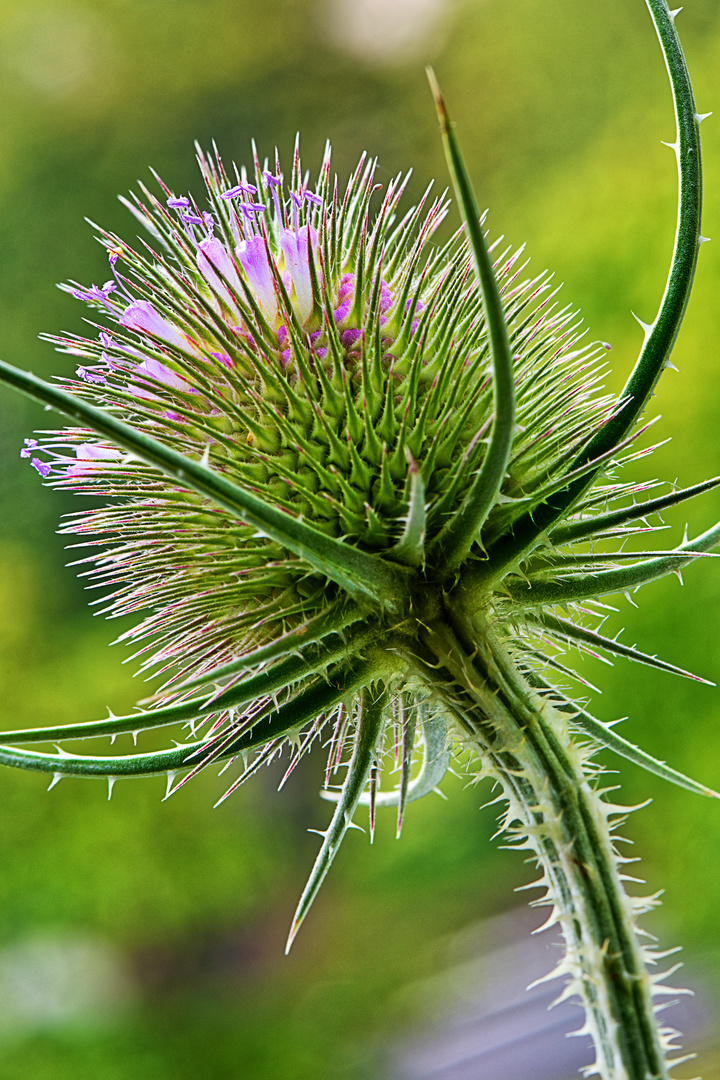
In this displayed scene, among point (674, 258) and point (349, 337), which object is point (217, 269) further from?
point (674, 258)

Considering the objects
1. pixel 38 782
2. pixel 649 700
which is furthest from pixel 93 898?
pixel 649 700

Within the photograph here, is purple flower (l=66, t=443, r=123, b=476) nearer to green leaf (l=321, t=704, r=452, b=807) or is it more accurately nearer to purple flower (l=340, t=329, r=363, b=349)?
purple flower (l=340, t=329, r=363, b=349)

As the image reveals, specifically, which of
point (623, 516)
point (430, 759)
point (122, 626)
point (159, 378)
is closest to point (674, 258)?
point (623, 516)

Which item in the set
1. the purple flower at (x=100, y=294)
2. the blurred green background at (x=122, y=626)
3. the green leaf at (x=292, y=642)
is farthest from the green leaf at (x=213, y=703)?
the blurred green background at (x=122, y=626)

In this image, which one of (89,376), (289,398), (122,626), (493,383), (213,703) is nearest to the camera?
(493,383)

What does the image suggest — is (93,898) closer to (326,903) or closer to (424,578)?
(326,903)

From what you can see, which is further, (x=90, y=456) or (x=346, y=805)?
(x=90, y=456)

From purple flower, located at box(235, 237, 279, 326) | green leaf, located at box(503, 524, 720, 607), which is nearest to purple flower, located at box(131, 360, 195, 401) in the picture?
purple flower, located at box(235, 237, 279, 326)
